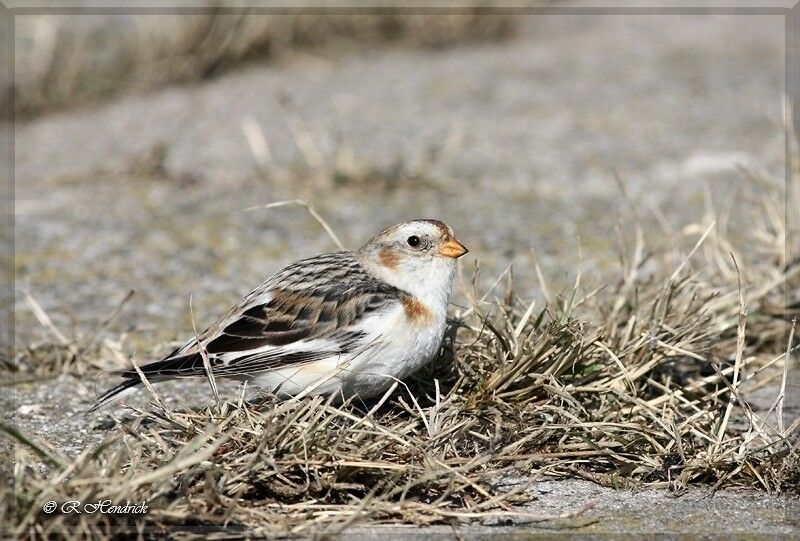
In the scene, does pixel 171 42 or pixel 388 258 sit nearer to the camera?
pixel 388 258

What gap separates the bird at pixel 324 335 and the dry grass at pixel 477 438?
11 cm

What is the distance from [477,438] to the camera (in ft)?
10.3

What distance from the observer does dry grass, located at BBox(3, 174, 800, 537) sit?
8.61ft

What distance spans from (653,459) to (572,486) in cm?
26

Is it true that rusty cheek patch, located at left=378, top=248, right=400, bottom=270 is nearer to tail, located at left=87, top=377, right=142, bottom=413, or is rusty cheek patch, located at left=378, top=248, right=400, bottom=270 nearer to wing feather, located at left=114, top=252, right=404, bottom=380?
wing feather, located at left=114, top=252, right=404, bottom=380

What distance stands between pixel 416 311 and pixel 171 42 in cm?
452

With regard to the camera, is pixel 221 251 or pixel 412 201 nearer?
pixel 221 251

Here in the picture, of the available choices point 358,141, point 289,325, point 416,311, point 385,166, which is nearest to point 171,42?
point 358,141

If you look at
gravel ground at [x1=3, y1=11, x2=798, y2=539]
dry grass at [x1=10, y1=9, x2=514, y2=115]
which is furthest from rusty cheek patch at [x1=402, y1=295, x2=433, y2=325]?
dry grass at [x1=10, y1=9, x2=514, y2=115]

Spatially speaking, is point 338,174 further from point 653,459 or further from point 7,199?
point 653,459

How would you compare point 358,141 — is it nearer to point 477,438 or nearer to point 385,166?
point 385,166

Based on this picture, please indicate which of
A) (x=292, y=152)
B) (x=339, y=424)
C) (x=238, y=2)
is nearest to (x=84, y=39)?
(x=238, y=2)

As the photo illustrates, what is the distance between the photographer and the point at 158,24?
7281mm

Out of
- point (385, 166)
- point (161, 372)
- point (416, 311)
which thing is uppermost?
point (416, 311)
